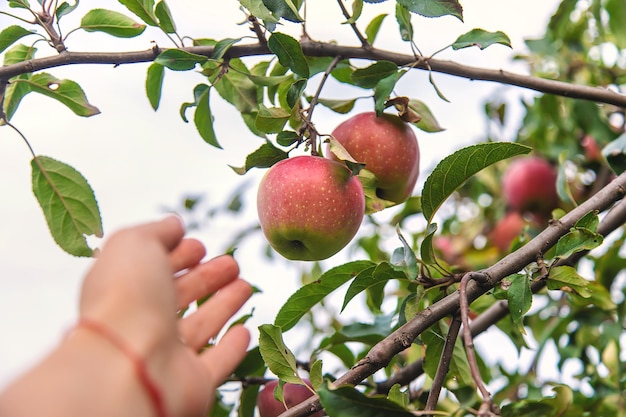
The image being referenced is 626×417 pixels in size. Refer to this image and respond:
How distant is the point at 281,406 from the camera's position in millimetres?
984

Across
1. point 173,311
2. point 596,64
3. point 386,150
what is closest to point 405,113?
point 386,150

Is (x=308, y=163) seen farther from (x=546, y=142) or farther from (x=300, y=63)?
(x=546, y=142)

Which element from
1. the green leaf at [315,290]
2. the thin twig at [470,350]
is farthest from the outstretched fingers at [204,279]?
the green leaf at [315,290]

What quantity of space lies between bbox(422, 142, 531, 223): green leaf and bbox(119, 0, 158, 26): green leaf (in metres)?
0.46

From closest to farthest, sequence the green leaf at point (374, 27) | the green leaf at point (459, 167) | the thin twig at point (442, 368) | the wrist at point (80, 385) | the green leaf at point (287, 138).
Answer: the wrist at point (80, 385), the thin twig at point (442, 368), the green leaf at point (459, 167), the green leaf at point (287, 138), the green leaf at point (374, 27)

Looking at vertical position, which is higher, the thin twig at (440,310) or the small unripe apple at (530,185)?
the thin twig at (440,310)

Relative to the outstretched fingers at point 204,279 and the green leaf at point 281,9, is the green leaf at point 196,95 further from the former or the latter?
the outstretched fingers at point 204,279

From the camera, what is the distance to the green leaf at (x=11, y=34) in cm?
100

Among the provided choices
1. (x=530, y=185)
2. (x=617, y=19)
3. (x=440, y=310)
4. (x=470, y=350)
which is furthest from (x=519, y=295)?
(x=530, y=185)

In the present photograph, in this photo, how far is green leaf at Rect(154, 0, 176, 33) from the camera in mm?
1005

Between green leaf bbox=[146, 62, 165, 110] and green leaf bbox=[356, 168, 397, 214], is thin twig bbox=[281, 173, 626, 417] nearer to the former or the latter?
green leaf bbox=[356, 168, 397, 214]

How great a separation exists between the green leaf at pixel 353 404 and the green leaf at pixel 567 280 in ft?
1.07

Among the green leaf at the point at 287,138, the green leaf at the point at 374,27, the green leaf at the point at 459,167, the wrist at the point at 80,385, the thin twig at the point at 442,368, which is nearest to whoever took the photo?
the wrist at the point at 80,385

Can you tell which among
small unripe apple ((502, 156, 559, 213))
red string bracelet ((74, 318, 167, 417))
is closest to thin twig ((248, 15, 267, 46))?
red string bracelet ((74, 318, 167, 417))
